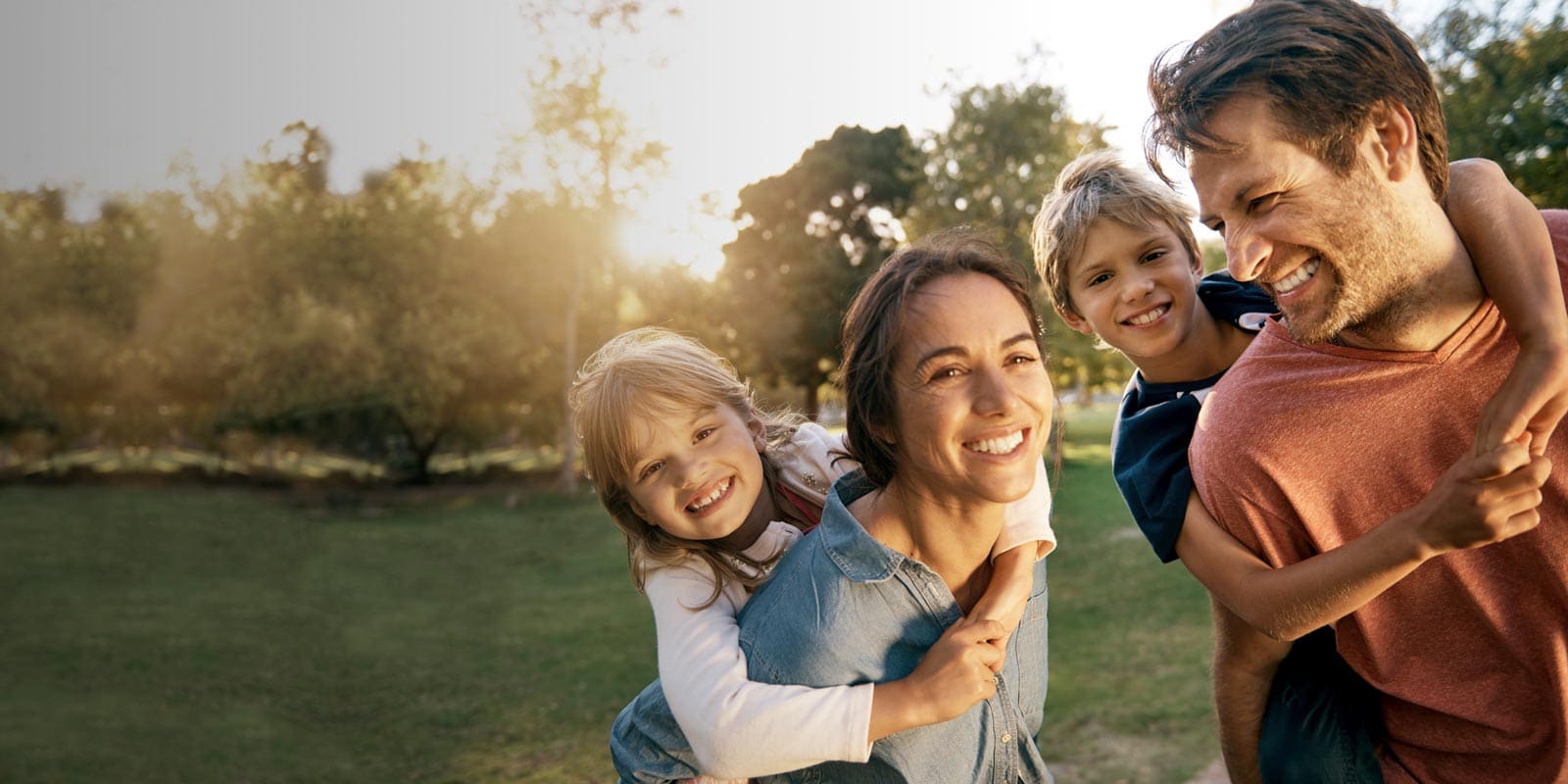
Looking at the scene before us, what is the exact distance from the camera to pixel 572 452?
66.9 feet

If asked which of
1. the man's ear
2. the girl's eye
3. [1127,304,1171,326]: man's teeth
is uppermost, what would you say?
the man's ear

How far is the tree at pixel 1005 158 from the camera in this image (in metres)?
19.8

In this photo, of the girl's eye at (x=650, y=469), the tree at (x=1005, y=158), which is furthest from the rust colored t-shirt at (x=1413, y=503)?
the tree at (x=1005, y=158)

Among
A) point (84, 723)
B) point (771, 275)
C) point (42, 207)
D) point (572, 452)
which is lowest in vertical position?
point (572, 452)

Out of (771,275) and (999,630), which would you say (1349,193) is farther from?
(771,275)

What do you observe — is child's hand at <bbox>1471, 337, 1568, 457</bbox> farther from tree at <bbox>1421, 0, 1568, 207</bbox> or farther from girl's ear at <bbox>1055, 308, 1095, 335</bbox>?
tree at <bbox>1421, 0, 1568, 207</bbox>

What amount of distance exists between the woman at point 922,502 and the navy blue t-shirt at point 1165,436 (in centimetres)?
42

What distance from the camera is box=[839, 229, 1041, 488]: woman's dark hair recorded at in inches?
80.0

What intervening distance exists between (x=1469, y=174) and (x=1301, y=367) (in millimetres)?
526

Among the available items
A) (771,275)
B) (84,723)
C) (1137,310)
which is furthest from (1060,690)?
(771,275)

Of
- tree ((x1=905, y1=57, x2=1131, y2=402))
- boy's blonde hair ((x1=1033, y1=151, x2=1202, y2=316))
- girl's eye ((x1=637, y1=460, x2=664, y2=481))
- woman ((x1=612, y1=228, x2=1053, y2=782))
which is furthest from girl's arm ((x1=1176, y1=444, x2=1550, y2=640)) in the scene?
tree ((x1=905, y1=57, x2=1131, y2=402))

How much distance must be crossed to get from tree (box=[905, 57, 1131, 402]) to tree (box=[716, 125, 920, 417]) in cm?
Result: 324

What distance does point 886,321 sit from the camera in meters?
2.03

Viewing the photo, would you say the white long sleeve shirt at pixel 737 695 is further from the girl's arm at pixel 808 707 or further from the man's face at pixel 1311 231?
the man's face at pixel 1311 231
